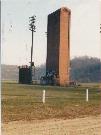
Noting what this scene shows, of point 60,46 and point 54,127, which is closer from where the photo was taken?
point 54,127

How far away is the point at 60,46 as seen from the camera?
57406mm

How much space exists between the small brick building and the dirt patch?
138 ft

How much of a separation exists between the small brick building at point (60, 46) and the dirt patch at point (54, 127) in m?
41.9

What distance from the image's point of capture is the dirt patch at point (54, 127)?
12031 mm

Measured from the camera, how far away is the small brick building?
5753 cm

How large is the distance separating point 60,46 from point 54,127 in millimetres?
44491

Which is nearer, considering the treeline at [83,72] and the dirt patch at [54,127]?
the dirt patch at [54,127]

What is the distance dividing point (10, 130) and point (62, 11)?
4763cm

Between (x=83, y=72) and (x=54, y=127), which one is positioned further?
(x=83, y=72)

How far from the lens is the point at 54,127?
43.5 ft

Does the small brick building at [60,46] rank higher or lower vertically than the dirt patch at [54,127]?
higher

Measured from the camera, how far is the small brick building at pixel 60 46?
5753 cm

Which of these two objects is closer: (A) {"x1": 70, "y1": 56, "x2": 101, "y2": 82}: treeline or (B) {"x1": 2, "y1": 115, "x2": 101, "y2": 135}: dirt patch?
(B) {"x1": 2, "y1": 115, "x2": 101, "y2": 135}: dirt patch

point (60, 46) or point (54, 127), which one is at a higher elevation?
point (60, 46)
